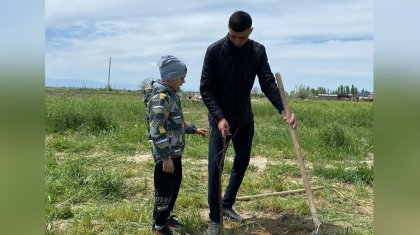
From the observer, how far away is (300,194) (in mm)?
4406

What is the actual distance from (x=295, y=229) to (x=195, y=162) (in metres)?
2.59

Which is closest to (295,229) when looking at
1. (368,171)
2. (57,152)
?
(368,171)

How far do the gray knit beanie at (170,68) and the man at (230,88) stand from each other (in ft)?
0.78

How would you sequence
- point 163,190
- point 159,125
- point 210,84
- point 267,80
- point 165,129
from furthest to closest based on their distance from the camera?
1. point 267,80
2. point 210,84
3. point 163,190
4. point 165,129
5. point 159,125

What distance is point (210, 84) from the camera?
3109mm

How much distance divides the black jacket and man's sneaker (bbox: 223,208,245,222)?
0.87 m

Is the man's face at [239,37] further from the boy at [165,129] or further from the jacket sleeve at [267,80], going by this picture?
the boy at [165,129]

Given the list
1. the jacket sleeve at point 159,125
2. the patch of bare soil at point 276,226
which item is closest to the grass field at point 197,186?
the patch of bare soil at point 276,226

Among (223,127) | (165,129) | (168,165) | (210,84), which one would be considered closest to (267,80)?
(210,84)

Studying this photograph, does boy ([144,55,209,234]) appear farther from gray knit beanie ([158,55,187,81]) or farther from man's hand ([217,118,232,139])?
man's hand ([217,118,232,139])

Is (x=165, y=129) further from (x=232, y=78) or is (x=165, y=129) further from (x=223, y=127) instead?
(x=232, y=78)

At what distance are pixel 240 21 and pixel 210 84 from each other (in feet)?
1.85

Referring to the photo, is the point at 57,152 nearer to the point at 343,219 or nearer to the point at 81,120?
the point at 81,120
